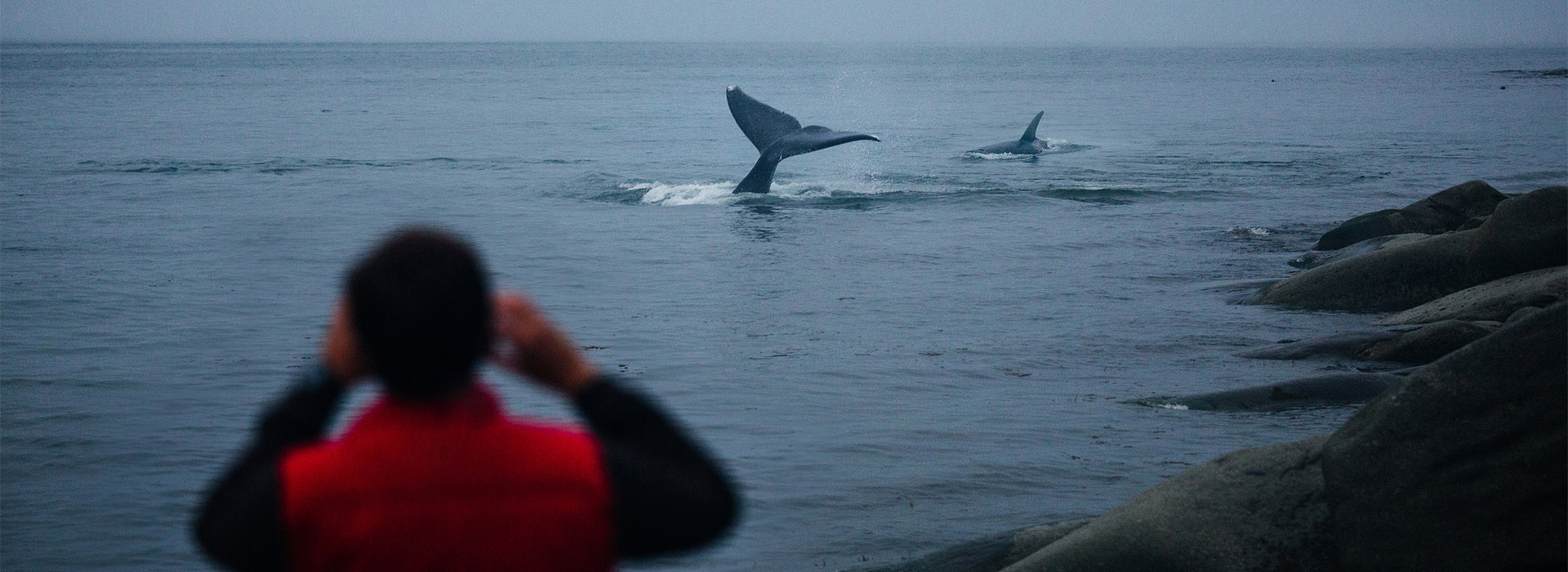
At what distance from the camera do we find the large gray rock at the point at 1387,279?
13898 millimetres

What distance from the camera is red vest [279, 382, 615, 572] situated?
6.93ft

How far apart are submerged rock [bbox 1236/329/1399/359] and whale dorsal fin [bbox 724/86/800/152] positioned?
11372 mm

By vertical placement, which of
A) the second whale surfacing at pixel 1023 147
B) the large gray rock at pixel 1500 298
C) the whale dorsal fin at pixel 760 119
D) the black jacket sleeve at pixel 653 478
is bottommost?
the second whale surfacing at pixel 1023 147

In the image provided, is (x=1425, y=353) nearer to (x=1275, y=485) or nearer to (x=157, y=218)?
(x=1275, y=485)

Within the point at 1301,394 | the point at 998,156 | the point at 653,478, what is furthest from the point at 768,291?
the point at 998,156

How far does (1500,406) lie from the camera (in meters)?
5.56

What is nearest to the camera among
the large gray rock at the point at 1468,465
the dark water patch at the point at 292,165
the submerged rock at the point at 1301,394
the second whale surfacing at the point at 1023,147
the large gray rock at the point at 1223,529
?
the large gray rock at the point at 1468,465

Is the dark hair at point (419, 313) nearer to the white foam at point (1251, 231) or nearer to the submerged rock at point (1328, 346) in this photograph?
the submerged rock at point (1328, 346)

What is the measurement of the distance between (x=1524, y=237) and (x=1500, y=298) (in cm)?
155

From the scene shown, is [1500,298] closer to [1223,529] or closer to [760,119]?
[1223,529]

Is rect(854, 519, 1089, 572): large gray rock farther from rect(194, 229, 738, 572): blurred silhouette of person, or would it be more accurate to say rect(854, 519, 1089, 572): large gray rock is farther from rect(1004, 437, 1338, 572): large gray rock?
rect(194, 229, 738, 572): blurred silhouette of person

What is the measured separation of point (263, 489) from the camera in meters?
2.16

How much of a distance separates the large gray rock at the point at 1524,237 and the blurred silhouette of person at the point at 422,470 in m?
12.3

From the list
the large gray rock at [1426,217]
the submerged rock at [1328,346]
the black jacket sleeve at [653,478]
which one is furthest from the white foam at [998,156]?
the black jacket sleeve at [653,478]
